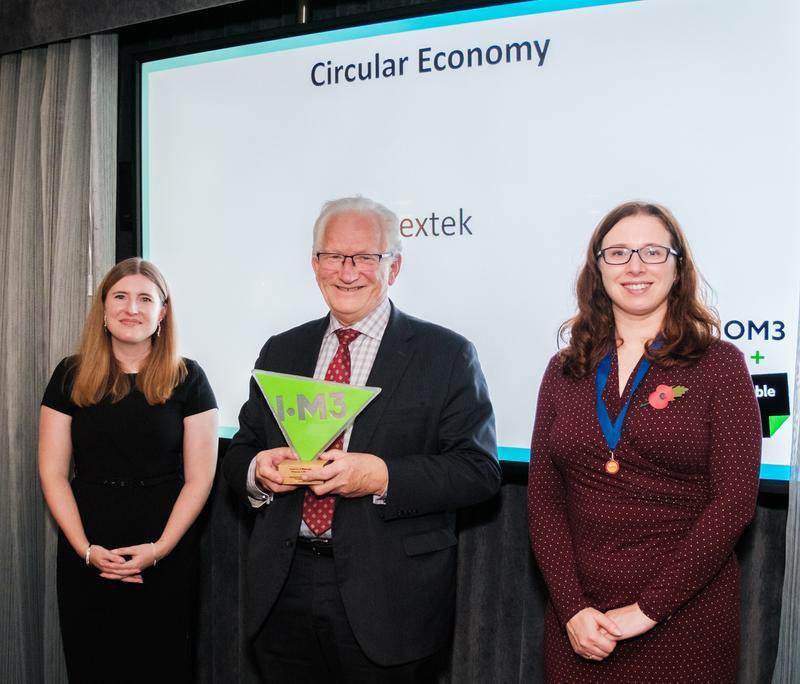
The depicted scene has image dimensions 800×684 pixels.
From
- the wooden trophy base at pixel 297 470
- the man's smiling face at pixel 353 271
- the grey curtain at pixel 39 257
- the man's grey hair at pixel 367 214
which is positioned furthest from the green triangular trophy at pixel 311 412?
the grey curtain at pixel 39 257

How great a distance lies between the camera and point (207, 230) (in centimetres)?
302

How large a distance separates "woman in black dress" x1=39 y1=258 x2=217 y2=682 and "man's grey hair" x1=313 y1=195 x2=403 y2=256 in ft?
2.27

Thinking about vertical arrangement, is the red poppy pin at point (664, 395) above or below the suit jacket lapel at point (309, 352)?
below

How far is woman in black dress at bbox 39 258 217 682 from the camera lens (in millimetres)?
2525

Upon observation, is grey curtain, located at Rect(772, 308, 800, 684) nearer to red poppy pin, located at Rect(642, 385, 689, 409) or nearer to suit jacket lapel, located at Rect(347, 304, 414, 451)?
red poppy pin, located at Rect(642, 385, 689, 409)

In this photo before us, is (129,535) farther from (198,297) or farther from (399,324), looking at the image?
(399,324)

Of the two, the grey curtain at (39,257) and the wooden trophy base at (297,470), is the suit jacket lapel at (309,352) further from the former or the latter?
the grey curtain at (39,257)

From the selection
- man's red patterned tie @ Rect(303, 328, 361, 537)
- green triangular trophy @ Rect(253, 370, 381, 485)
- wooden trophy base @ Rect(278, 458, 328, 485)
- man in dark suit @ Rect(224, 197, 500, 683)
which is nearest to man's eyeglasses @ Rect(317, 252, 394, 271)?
man in dark suit @ Rect(224, 197, 500, 683)

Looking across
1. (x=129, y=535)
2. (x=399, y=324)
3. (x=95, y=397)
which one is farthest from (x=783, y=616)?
(x=95, y=397)

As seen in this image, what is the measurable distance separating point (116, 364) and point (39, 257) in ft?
3.43

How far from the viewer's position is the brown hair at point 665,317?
1740mm

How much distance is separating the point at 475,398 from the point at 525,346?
52 centimetres

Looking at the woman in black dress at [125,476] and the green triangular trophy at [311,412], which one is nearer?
the green triangular trophy at [311,412]

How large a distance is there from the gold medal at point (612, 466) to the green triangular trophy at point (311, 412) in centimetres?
53
